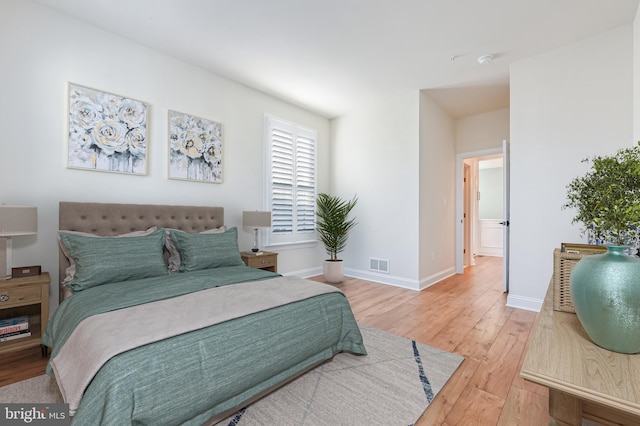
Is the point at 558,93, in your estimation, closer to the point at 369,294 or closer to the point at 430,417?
the point at 369,294

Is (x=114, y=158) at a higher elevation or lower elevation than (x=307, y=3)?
lower

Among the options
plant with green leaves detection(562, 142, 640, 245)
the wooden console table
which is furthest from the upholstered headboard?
plant with green leaves detection(562, 142, 640, 245)

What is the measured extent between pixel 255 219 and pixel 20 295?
2.16 m

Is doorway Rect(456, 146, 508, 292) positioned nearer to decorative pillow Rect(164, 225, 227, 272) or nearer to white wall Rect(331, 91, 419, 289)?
white wall Rect(331, 91, 419, 289)

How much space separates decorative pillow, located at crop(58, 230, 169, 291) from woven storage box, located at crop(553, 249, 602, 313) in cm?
275

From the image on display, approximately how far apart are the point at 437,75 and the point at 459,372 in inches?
134

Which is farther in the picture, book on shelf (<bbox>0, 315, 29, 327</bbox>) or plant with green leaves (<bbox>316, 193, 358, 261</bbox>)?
plant with green leaves (<bbox>316, 193, 358, 261</bbox>)

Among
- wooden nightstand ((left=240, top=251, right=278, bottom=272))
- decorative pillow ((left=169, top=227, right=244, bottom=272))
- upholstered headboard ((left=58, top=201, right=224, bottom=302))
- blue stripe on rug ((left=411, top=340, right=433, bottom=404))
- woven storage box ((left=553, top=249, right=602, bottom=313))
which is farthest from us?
wooden nightstand ((left=240, top=251, right=278, bottom=272))

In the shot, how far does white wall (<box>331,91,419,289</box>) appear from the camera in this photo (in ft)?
14.0

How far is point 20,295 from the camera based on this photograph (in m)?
2.12

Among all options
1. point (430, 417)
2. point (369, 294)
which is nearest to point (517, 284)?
point (369, 294)

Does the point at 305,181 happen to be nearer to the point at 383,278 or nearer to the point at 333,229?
the point at 333,229

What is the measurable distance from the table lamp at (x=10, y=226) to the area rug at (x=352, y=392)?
96cm

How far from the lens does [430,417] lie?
157 centimetres
